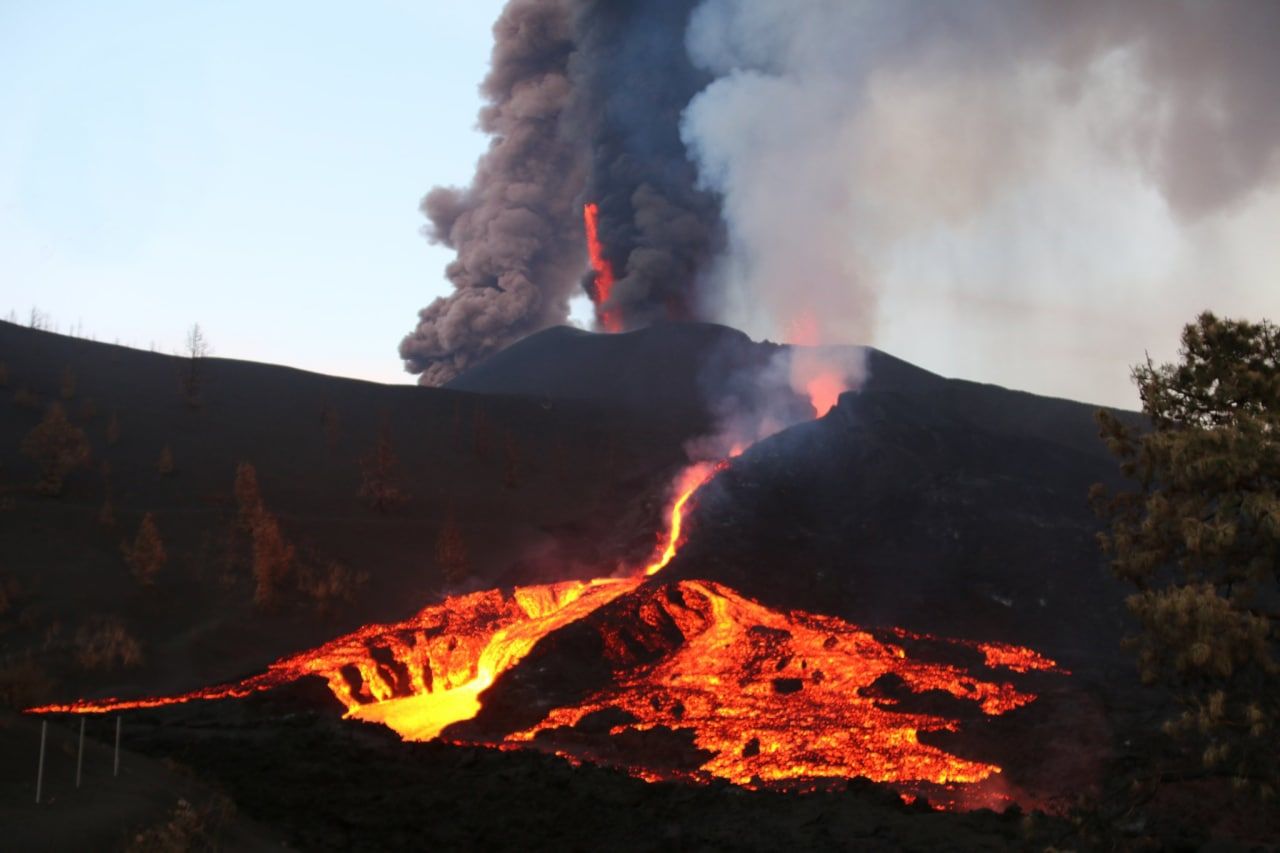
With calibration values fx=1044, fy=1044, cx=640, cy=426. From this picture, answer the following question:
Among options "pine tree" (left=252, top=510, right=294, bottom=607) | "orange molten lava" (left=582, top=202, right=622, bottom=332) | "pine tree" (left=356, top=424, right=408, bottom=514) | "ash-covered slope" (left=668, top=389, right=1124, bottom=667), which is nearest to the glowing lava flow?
"ash-covered slope" (left=668, top=389, right=1124, bottom=667)

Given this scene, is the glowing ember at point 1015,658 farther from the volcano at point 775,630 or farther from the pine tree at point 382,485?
the pine tree at point 382,485

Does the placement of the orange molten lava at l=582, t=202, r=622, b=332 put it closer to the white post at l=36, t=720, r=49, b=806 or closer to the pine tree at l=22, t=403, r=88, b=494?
the pine tree at l=22, t=403, r=88, b=494

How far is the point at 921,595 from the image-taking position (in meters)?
29.9

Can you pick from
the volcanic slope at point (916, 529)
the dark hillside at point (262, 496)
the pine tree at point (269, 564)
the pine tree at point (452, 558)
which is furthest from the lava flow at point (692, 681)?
the pine tree at point (452, 558)

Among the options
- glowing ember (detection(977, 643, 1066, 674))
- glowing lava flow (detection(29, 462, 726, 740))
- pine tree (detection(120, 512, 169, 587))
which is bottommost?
glowing lava flow (detection(29, 462, 726, 740))

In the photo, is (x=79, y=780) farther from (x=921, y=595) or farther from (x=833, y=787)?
(x=921, y=595)

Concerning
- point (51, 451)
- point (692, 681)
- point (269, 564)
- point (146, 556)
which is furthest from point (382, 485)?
point (692, 681)

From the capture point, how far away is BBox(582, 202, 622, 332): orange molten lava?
91.5m

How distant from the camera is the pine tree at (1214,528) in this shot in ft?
36.0

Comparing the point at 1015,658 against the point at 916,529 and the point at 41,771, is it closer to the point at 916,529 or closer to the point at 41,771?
the point at 916,529

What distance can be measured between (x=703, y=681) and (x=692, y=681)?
0.26 m

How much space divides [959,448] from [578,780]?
28481 mm

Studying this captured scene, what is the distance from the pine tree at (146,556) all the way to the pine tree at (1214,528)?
29077 millimetres

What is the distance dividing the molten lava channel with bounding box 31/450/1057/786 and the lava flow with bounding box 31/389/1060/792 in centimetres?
5
